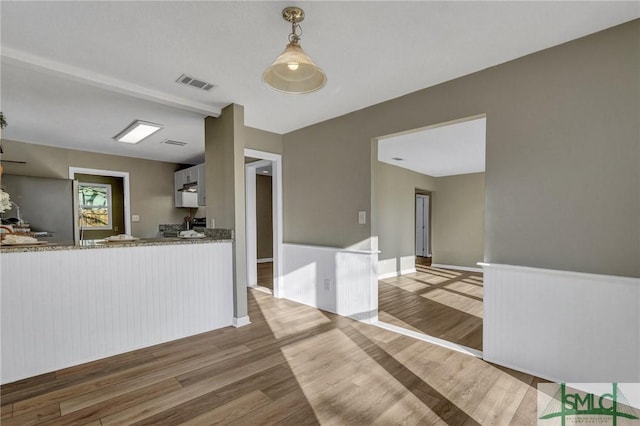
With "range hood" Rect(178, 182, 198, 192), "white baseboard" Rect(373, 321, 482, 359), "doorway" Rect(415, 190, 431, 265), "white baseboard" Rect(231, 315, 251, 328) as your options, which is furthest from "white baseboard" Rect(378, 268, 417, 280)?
"range hood" Rect(178, 182, 198, 192)

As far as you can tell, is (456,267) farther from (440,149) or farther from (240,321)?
(240,321)

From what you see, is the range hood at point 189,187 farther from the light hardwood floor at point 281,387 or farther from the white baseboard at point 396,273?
the white baseboard at point 396,273

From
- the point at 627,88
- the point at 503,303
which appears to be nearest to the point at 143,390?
the point at 503,303

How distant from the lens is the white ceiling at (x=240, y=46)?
1821mm

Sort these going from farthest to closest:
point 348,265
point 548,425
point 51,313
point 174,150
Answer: point 174,150 → point 348,265 → point 51,313 → point 548,425

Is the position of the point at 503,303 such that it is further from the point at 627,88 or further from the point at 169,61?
the point at 169,61

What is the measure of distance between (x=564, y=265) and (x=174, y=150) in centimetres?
562

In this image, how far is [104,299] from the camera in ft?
8.46

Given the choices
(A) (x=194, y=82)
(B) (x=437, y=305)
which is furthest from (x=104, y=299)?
(B) (x=437, y=305)

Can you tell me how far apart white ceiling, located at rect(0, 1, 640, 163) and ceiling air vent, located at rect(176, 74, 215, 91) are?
73mm

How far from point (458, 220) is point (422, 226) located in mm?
1534

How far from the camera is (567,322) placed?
2.12m

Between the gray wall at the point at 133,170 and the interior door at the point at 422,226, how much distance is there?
246 inches

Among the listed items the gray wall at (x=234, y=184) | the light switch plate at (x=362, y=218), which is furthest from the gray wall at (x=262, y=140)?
the light switch plate at (x=362, y=218)
